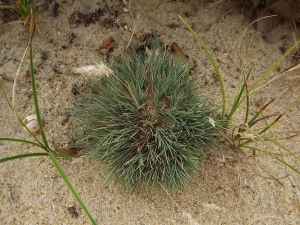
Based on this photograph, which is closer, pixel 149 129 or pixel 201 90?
pixel 149 129

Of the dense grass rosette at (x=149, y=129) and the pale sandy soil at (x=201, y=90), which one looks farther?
the pale sandy soil at (x=201, y=90)

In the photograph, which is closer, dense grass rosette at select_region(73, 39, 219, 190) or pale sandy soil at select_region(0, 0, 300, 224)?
dense grass rosette at select_region(73, 39, 219, 190)

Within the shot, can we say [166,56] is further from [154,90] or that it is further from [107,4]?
[107,4]

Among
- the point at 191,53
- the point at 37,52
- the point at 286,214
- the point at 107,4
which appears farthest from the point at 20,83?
the point at 286,214
